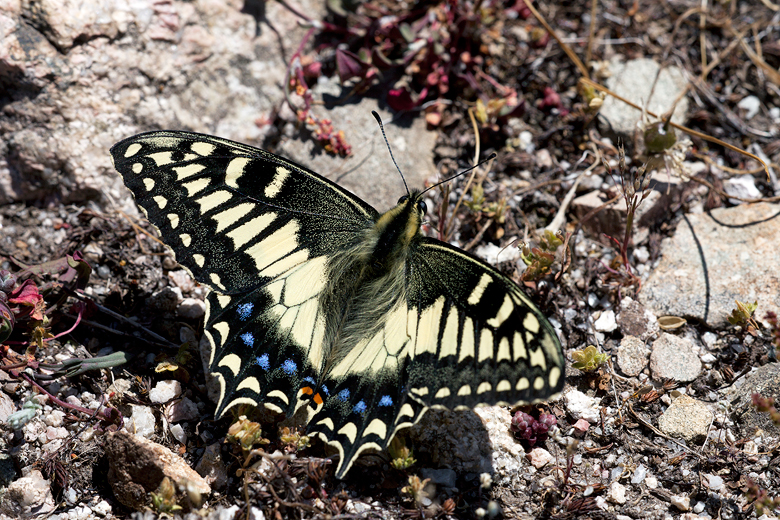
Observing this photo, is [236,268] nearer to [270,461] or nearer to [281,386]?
[281,386]

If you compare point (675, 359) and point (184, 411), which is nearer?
point (184, 411)

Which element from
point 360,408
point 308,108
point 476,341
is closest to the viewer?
point 476,341

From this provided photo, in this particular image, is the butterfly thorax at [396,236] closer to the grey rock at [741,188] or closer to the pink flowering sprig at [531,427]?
the pink flowering sprig at [531,427]

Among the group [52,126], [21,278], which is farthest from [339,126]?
[21,278]

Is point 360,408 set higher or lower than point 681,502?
higher

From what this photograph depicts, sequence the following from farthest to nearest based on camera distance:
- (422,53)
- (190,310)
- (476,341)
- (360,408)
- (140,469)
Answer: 1. (422,53)
2. (190,310)
3. (140,469)
4. (360,408)
5. (476,341)

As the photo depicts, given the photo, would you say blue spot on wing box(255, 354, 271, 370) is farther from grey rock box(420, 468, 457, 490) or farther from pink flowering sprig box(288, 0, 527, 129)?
pink flowering sprig box(288, 0, 527, 129)

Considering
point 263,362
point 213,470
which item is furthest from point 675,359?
point 213,470

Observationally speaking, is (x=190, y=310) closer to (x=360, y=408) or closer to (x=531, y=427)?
(x=360, y=408)

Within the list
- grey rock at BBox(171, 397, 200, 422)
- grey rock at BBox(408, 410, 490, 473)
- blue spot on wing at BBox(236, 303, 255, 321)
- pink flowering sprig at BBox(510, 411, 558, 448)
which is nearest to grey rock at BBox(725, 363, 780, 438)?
pink flowering sprig at BBox(510, 411, 558, 448)
